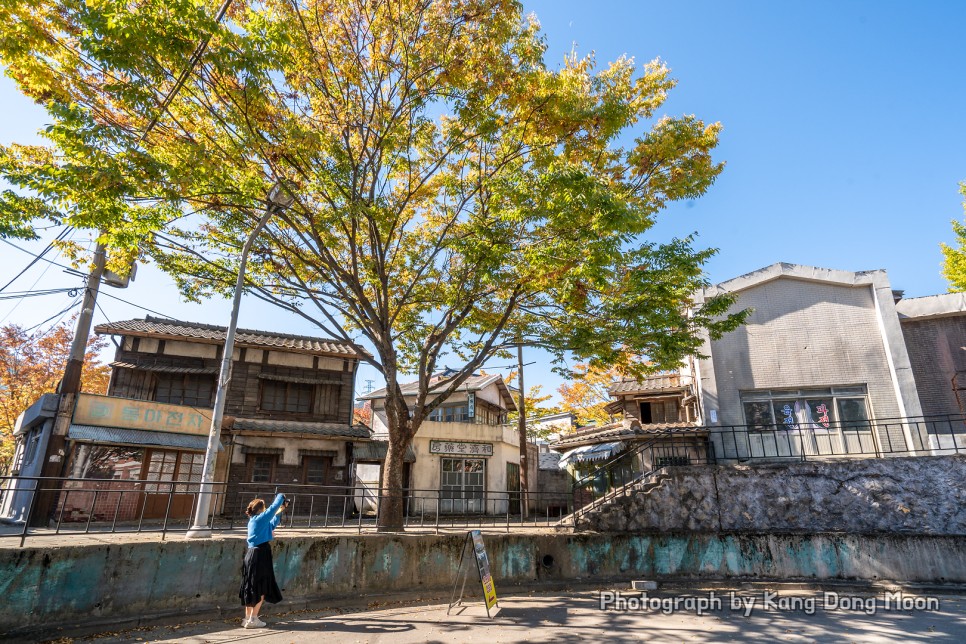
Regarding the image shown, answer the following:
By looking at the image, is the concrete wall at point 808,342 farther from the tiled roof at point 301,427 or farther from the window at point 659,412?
the tiled roof at point 301,427

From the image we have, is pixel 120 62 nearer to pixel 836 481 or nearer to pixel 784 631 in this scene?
pixel 784 631

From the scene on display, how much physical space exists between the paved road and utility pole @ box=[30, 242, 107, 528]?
8568 millimetres

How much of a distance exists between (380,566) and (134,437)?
468 inches

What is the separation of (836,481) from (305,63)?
57.2 feet

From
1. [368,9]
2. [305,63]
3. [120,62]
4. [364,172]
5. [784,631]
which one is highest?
[368,9]

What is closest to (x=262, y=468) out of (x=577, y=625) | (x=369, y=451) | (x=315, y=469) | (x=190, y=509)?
(x=315, y=469)

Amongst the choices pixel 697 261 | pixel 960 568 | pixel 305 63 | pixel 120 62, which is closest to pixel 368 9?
pixel 305 63

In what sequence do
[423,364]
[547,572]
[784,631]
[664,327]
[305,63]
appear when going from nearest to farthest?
[784,631] < [305,63] < [664,327] < [547,572] < [423,364]

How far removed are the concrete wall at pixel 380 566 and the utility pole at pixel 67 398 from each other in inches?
309

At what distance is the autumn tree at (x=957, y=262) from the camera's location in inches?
828

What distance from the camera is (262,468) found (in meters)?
20.5

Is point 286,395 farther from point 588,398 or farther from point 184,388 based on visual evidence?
point 588,398

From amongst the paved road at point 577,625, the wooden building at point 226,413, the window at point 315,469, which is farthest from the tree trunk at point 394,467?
the window at point 315,469

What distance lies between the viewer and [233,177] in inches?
439
